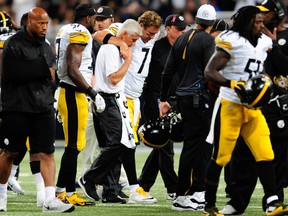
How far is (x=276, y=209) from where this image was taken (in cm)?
791

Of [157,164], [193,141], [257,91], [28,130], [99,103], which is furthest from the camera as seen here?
[157,164]

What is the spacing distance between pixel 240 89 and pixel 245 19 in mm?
647

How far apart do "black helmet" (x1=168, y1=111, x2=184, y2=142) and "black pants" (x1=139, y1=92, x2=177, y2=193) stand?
0.64 metres

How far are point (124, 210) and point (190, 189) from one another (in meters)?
0.69

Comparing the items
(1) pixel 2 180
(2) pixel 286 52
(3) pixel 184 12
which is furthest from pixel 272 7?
(3) pixel 184 12

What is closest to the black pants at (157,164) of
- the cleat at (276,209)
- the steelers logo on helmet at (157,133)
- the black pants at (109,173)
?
the black pants at (109,173)

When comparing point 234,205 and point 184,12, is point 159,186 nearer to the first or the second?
point 234,205

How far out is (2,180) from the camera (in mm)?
8969

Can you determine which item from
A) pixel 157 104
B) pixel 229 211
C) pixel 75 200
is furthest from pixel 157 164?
pixel 229 211

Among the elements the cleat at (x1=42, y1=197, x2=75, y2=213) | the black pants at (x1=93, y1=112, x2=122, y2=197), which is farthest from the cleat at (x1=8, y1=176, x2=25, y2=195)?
the cleat at (x1=42, y1=197, x2=75, y2=213)

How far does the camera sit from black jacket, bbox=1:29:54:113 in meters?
8.63

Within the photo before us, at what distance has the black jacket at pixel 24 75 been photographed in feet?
28.3

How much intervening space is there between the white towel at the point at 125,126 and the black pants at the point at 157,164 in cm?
81

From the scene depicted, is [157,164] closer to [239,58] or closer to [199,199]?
[199,199]
